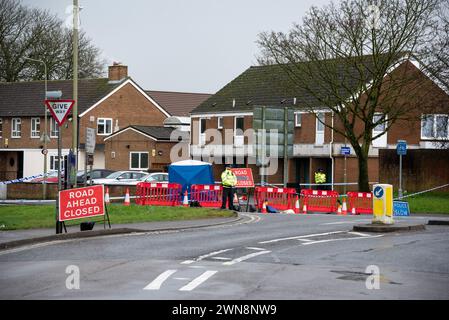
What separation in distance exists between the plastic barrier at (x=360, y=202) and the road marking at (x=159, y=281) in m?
23.6

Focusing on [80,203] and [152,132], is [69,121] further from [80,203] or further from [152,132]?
[80,203]

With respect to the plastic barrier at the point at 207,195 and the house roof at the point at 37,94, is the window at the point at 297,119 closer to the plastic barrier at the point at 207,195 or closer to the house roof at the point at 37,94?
the house roof at the point at 37,94

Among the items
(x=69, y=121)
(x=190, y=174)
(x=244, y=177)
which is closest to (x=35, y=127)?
(x=69, y=121)

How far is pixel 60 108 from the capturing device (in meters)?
20.5

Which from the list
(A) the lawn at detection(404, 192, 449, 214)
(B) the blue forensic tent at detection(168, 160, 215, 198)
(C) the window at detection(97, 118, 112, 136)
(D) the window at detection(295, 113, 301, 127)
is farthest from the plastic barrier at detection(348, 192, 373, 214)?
(C) the window at detection(97, 118, 112, 136)

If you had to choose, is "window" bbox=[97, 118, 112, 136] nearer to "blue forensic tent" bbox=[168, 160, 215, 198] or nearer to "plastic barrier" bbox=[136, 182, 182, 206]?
"blue forensic tent" bbox=[168, 160, 215, 198]

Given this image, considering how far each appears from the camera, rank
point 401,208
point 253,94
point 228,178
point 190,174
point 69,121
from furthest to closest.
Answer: point 69,121 < point 253,94 < point 190,174 < point 228,178 < point 401,208

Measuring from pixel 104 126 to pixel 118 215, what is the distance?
4595 cm

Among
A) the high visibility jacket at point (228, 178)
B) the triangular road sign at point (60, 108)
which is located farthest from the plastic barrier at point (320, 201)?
the triangular road sign at point (60, 108)

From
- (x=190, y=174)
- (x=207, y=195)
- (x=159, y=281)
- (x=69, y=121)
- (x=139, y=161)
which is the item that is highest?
(x=69, y=121)

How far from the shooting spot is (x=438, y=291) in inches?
471

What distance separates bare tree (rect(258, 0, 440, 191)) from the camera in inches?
1682

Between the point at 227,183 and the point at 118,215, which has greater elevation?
the point at 227,183

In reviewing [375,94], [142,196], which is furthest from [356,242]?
[375,94]
